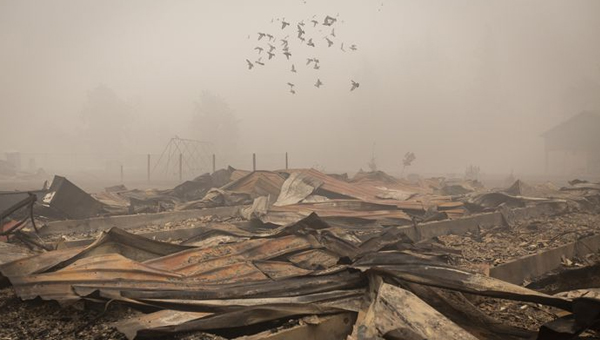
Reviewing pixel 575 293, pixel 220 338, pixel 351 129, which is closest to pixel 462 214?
pixel 575 293

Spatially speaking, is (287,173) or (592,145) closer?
(287,173)

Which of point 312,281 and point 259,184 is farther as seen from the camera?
point 259,184

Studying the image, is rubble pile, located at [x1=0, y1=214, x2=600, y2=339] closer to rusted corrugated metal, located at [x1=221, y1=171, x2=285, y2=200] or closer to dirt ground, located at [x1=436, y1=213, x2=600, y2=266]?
dirt ground, located at [x1=436, y1=213, x2=600, y2=266]

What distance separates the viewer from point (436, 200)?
32.7 feet

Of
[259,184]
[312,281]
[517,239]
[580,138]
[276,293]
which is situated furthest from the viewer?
[580,138]

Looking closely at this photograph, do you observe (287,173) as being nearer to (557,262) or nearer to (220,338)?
(557,262)

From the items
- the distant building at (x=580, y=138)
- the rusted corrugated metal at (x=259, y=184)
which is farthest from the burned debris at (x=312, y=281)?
the distant building at (x=580, y=138)

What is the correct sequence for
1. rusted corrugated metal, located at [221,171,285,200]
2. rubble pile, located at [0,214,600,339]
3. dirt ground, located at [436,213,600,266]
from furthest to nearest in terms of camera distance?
1. rusted corrugated metal, located at [221,171,285,200]
2. dirt ground, located at [436,213,600,266]
3. rubble pile, located at [0,214,600,339]

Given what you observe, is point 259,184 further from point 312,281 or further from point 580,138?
point 580,138

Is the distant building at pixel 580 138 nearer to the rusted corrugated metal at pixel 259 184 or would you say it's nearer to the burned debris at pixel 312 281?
the burned debris at pixel 312 281

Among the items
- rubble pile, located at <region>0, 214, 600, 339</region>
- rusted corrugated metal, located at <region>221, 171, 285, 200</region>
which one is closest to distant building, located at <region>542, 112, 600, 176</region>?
rusted corrugated metal, located at <region>221, 171, 285, 200</region>

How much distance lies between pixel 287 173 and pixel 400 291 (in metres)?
8.99

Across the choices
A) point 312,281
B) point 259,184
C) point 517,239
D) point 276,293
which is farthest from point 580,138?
point 276,293

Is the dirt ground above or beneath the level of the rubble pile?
beneath
